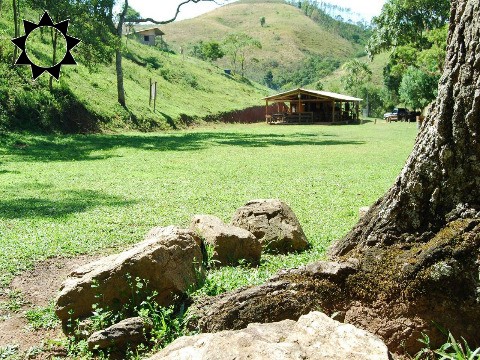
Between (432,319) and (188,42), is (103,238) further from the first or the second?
(188,42)

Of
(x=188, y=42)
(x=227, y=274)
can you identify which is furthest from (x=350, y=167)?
(x=188, y=42)

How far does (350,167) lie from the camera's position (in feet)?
55.1

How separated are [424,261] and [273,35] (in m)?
156

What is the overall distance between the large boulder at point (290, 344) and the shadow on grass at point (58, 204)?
7.33 meters

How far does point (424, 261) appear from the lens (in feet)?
11.4

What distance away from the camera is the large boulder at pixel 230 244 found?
6.38m

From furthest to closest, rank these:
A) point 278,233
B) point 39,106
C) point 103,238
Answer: point 39,106, point 103,238, point 278,233

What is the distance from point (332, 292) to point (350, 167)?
13456 millimetres

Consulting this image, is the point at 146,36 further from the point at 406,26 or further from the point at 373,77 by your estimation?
the point at 373,77

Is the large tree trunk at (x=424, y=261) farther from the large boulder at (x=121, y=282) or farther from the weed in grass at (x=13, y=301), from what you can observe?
the weed in grass at (x=13, y=301)

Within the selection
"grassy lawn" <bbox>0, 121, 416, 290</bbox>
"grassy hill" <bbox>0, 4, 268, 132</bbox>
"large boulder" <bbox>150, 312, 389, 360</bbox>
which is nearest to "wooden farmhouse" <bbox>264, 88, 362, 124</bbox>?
"grassy hill" <bbox>0, 4, 268, 132</bbox>

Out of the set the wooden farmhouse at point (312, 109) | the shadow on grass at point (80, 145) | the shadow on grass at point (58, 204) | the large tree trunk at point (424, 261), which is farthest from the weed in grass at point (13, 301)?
the wooden farmhouse at point (312, 109)

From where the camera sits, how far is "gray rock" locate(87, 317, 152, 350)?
431 cm

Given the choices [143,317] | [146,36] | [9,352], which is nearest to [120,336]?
[143,317]
